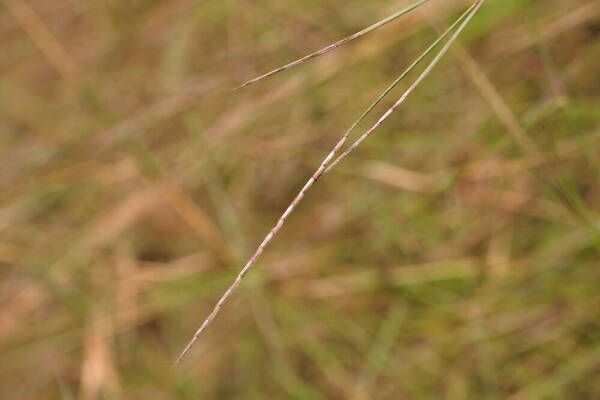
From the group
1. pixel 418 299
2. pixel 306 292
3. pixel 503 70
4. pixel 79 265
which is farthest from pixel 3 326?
pixel 503 70

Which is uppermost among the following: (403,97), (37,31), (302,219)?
(37,31)

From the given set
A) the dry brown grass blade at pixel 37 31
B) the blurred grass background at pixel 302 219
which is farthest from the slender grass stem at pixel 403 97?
the dry brown grass blade at pixel 37 31

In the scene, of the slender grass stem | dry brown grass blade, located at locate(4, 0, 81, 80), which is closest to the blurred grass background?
dry brown grass blade, located at locate(4, 0, 81, 80)

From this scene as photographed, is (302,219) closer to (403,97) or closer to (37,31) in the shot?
(37,31)

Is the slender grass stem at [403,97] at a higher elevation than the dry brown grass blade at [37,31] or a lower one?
lower

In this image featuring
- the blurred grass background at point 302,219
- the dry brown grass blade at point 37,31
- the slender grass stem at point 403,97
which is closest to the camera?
the slender grass stem at point 403,97

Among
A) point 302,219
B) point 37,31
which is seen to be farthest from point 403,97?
point 37,31

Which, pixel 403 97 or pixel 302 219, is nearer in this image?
pixel 403 97

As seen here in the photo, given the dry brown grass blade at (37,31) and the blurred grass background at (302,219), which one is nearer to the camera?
the blurred grass background at (302,219)

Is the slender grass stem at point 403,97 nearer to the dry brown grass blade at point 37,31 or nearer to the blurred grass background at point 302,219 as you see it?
the blurred grass background at point 302,219
